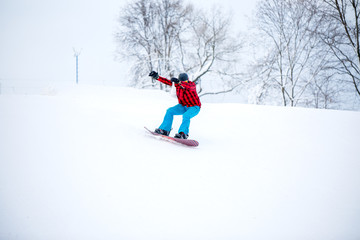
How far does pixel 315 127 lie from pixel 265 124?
1.22 m

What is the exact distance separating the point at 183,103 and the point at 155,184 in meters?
2.36

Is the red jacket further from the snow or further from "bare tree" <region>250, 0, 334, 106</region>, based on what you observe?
"bare tree" <region>250, 0, 334, 106</region>

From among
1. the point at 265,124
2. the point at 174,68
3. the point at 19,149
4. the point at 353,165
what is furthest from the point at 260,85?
the point at 19,149

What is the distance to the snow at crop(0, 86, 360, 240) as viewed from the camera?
5.75ft

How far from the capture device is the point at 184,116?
4207 mm

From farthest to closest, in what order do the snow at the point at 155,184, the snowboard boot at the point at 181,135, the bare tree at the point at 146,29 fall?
the bare tree at the point at 146,29, the snowboard boot at the point at 181,135, the snow at the point at 155,184

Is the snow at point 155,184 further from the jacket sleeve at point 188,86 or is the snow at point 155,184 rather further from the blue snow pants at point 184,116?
the jacket sleeve at point 188,86

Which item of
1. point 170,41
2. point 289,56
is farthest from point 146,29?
point 289,56

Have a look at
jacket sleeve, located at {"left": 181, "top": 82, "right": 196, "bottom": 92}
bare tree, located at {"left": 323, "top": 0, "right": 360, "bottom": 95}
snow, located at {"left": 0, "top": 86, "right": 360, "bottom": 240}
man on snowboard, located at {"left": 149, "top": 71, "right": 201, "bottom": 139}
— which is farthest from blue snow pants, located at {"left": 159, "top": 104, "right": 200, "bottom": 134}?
bare tree, located at {"left": 323, "top": 0, "right": 360, "bottom": 95}

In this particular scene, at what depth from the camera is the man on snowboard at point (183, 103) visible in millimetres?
4191

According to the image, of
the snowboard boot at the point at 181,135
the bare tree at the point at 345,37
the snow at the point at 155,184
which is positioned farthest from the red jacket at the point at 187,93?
the bare tree at the point at 345,37

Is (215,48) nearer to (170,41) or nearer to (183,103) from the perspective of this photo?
(170,41)

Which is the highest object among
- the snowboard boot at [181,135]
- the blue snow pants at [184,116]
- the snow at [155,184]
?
the blue snow pants at [184,116]

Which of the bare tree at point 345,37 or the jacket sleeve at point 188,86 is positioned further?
the bare tree at point 345,37
